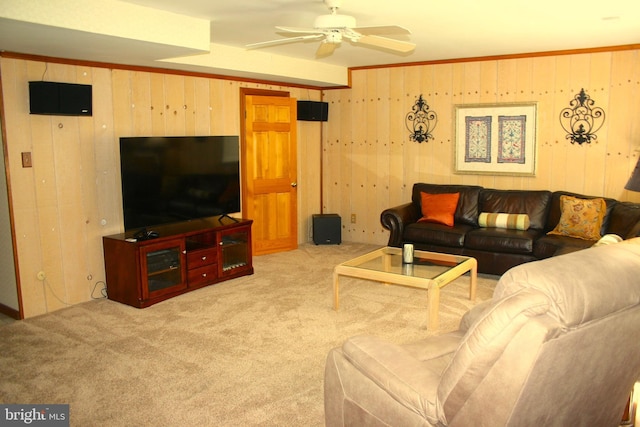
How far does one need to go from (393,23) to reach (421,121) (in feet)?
8.28

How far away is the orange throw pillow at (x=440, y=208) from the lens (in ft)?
19.9

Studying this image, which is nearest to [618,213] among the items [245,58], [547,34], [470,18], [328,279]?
[547,34]

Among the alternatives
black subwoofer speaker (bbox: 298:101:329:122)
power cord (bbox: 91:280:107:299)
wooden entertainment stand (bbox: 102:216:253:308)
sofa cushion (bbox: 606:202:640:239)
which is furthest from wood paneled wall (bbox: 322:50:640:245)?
power cord (bbox: 91:280:107:299)

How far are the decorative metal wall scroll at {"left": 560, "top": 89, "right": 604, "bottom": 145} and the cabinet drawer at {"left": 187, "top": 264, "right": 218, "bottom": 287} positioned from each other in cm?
405

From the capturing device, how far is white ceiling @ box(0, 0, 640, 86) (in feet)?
12.3

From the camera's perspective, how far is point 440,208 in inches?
242

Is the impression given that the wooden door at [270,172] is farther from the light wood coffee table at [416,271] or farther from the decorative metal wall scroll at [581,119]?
the decorative metal wall scroll at [581,119]

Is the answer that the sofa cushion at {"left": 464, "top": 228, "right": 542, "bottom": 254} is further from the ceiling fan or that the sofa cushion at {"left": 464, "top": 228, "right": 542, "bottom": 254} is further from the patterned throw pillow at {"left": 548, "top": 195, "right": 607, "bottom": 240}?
the ceiling fan

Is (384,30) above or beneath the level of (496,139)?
above

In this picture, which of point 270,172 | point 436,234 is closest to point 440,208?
point 436,234

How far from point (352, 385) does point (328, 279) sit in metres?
3.35

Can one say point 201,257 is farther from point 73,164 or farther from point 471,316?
point 471,316

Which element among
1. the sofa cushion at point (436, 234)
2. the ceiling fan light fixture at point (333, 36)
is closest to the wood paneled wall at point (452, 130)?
the sofa cushion at point (436, 234)

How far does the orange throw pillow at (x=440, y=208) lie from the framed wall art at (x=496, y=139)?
0.61 meters
